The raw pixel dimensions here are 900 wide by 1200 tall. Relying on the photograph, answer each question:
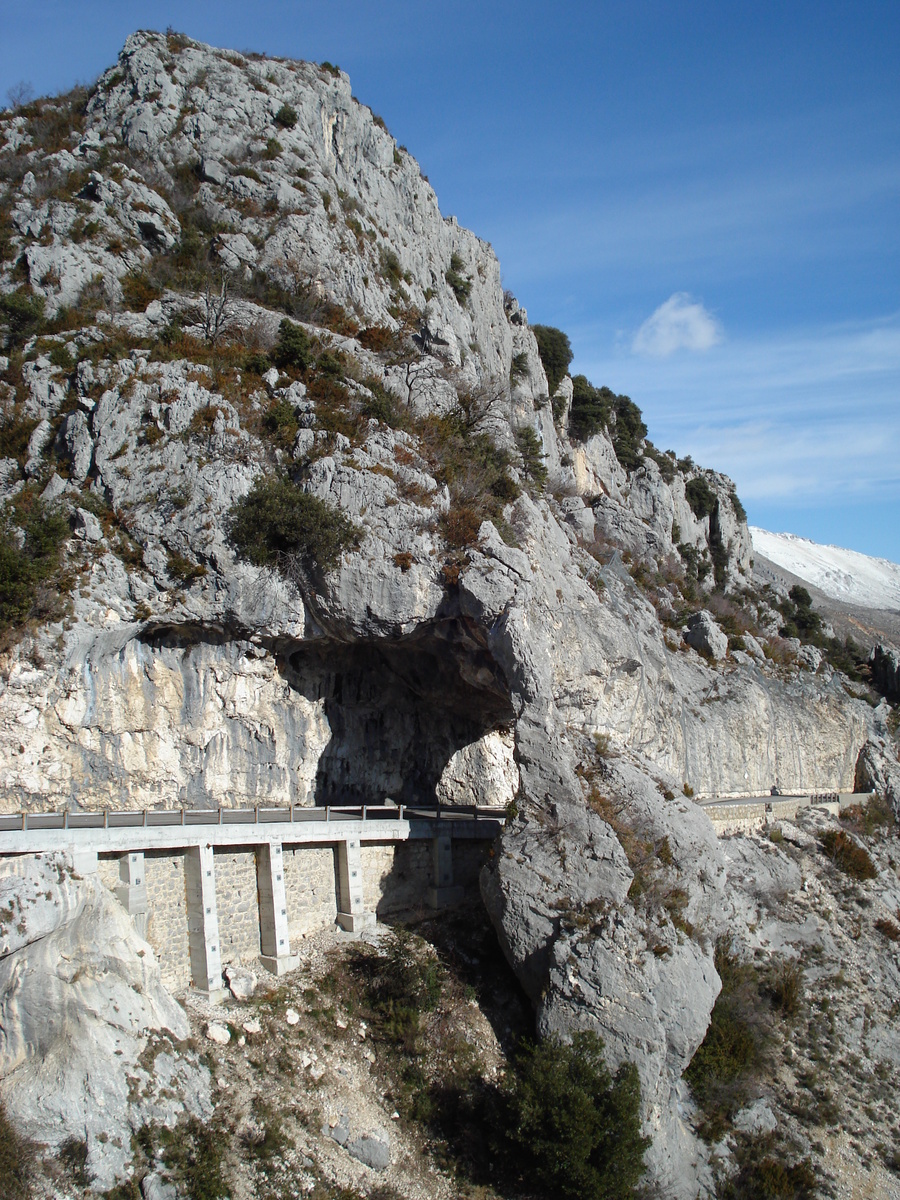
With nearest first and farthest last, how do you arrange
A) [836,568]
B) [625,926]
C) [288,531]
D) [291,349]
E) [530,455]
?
[625,926], [288,531], [291,349], [530,455], [836,568]

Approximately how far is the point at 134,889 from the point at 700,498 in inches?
2146

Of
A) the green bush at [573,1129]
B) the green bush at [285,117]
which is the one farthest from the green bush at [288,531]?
the green bush at [285,117]

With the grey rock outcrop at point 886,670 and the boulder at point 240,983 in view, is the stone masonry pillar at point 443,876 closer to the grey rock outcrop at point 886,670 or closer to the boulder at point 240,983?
the boulder at point 240,983

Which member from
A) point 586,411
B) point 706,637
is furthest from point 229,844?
point 586,411

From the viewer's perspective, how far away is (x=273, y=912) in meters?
22.2

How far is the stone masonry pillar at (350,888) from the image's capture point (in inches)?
958

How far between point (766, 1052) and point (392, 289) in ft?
123

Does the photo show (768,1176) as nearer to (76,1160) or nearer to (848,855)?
(76,1160)

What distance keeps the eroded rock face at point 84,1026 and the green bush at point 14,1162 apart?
222 mm

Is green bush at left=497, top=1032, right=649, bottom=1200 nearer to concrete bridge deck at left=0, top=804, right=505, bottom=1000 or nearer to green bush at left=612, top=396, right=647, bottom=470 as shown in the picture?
concrete bridge deck at left=0, top=804, right=505, bottom=1000

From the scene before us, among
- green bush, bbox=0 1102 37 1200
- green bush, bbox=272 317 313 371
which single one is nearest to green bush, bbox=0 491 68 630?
green bush, bbox=272 317 313 371

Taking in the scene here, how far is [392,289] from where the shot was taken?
1697 inches

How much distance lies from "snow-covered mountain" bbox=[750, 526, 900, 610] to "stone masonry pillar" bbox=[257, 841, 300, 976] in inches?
4972

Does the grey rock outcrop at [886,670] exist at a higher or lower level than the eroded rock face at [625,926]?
higher
